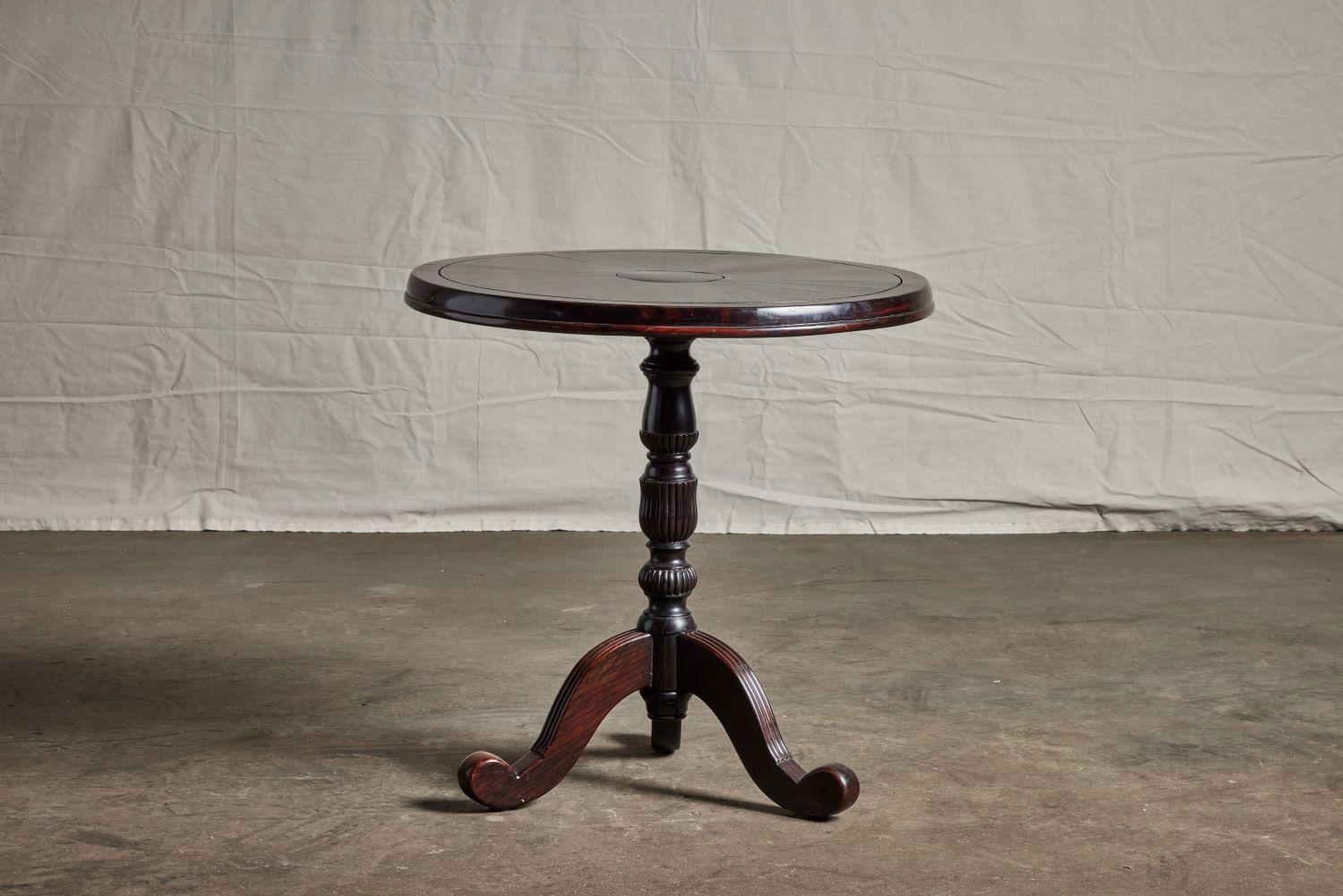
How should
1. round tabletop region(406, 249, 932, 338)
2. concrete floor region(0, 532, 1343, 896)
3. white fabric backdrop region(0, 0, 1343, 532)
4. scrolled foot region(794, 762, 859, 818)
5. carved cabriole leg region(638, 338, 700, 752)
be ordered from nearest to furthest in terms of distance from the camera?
1. round tabletop region(406, 249, 932, 338)
2. concrete floor region(0, 532, 1343, 896)
3. scrolled foot region(794, 762, 859, 818)
4. carved cabriole leg region(638, 338, 700, 752)
5. white fabric backdrop region(0, 0, 1343, 532)

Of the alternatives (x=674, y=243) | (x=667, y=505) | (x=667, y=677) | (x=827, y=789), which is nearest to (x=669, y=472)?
(x=667, y=505)

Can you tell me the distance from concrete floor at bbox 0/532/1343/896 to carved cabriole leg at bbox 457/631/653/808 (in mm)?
47

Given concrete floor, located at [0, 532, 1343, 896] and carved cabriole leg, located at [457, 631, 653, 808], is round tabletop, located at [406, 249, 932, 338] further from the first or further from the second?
concrete floor, located at [0, 532, 1343, 896]

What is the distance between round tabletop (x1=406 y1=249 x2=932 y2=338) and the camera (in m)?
2.06

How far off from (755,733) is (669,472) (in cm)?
42

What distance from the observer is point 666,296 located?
7.06ft

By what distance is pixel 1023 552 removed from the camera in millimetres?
4082

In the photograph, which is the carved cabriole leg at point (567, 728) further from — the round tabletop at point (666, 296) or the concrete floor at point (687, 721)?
the round tabletop at point (666, 296)

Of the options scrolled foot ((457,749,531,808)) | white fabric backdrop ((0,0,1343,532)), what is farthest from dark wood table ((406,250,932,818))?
white fabric backdrop ((0,0,1343,532))

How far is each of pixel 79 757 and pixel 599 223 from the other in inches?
82.9

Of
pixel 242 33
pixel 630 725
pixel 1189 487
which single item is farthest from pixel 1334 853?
pixel 242 33

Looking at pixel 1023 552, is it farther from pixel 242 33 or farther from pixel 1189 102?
pixel 242 33

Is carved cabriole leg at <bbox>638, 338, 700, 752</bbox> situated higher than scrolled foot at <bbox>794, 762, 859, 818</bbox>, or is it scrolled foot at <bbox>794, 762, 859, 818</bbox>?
carved cabriole leg at <bbox>638, 338, 700, 752</bbox>

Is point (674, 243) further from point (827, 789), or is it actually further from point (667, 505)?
point (827, 789)
